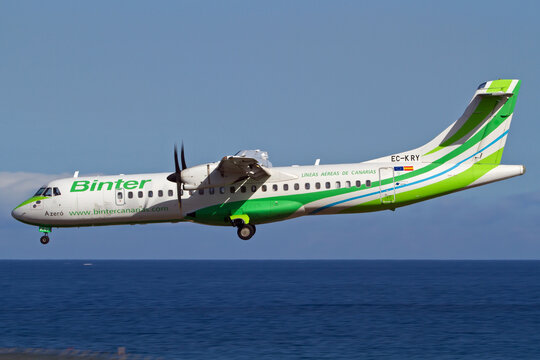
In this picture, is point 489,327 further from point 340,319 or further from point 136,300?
point 136,300

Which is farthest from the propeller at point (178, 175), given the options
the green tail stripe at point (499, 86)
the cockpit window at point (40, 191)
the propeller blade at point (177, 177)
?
the green tail stripe at point (499, 86)

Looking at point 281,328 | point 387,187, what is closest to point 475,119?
point 387,187

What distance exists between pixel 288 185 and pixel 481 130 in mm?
10763

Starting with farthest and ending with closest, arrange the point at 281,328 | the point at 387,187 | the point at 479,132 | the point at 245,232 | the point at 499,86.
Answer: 1. the point at 281,328
2. the point at 499,86
3. the point at 479,132
4. the point at 245,232
5. the point at 387,187

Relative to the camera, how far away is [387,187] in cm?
3356

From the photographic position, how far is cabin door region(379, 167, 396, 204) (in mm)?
33562

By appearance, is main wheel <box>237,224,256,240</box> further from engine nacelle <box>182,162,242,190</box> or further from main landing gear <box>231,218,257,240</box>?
engine nacelle <box>182,162,242,190</box>

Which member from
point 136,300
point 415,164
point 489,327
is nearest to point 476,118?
point 415,164

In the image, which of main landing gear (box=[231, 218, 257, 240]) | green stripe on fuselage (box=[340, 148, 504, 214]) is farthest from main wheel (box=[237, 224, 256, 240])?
green stripe on fuselage (box=[340, 148, 504, 214])

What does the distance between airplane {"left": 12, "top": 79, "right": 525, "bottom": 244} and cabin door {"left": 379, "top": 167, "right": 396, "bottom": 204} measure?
0.05 metres

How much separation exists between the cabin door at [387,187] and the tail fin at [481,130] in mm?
2777

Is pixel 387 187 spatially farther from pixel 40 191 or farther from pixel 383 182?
pixel 40 191

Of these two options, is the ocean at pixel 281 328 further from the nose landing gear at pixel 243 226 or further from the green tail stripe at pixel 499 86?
the green tail stripe at pixel 499 86

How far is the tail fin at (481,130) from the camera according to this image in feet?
116
